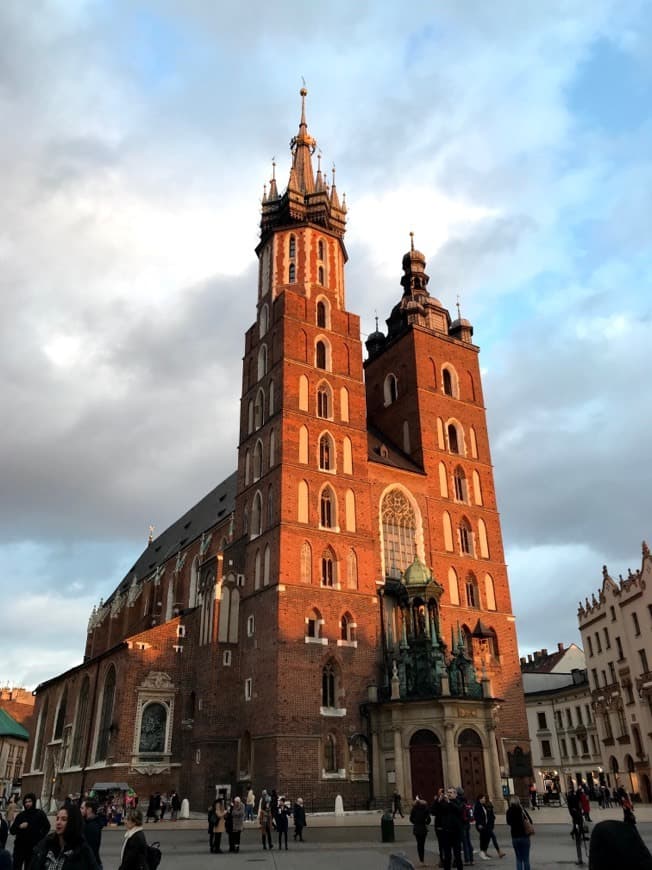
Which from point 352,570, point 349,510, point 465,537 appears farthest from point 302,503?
point 465,537

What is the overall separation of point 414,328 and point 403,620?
17973 millimetres

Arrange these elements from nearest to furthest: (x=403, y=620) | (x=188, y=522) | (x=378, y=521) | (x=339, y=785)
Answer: (x=339, y=785), (x=403, y=620), (x=378, y=521), (x=188, y=522)

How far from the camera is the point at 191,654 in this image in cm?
3706

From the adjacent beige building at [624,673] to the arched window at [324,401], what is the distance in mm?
19186

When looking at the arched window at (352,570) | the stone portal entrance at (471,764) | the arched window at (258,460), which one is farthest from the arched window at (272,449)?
the stone portal entrance at (471,764)

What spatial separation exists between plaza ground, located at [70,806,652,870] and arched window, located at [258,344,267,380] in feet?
74.2

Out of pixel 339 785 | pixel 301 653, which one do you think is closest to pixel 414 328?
pixel 301 653

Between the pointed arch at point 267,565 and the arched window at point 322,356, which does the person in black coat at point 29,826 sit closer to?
the pointed arch at point 267,565

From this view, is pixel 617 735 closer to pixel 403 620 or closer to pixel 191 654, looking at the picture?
pixel 403 620

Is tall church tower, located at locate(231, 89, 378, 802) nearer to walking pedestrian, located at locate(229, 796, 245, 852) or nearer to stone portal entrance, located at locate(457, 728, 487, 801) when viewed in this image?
stone portal entrance, located at locate(457, 728, 487, 801)

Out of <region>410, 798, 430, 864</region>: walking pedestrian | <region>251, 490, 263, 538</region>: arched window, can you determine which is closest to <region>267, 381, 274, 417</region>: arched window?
<region>251, 490, 263, 538</region>: arched window

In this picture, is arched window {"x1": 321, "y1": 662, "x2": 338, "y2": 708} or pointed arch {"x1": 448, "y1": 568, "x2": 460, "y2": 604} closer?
arched window {"x1": 321, "y1": 662, "x2": 338, "y2": 708}

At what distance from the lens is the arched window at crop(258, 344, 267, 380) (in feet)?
135

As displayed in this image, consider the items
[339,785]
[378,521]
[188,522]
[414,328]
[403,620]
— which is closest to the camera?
[339,785]
